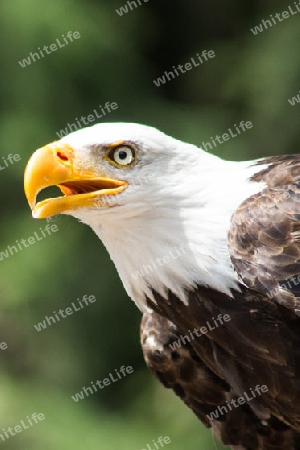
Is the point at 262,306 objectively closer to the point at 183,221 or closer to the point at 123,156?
the point at 183,221

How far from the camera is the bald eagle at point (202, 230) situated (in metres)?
3.67

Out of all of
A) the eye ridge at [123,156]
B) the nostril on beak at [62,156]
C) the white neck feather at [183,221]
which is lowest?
the white neck feather at [183,221]

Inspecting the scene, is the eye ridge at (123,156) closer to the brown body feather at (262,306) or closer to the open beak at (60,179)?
the open beak at (60,179)

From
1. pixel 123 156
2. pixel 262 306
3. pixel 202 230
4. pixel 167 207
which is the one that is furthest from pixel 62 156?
pixel 262 306

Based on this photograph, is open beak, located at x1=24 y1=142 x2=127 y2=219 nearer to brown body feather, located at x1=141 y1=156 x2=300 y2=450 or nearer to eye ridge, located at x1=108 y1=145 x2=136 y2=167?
eye ridge, located at x1=108 y1=145 x2=136 y2=167

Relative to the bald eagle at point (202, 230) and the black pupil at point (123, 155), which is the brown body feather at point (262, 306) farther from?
the black pupil at point (123, 155)

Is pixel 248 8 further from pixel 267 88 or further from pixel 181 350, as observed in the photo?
pixel 181 350

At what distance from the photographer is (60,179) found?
146 inches

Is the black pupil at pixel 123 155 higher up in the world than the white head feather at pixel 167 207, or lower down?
higher up

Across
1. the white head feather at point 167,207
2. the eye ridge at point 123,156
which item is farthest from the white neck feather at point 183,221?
the eye ridge at point 123,156

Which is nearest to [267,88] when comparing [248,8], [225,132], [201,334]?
[225,132]

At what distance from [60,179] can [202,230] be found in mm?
597

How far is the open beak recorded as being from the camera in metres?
3.68

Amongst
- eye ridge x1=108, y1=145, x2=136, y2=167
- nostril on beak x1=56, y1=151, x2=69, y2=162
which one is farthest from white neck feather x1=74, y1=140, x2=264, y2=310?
nostril on beak x1=56, y1=151, x2=69, y2=162
